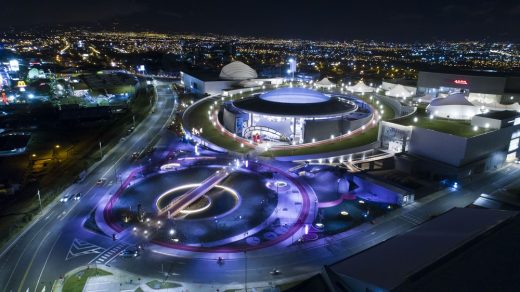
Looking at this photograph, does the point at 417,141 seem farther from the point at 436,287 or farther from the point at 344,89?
the point at 344,89

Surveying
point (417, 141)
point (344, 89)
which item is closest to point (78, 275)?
point (417, 141)

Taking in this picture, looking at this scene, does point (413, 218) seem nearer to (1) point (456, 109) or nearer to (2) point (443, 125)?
(2) point (443, 125)

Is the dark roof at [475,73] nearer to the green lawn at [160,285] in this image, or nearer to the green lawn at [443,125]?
the green lawn at [443,125]

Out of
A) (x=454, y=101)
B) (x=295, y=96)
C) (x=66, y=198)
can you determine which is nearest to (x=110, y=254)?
(x=66, y=198)

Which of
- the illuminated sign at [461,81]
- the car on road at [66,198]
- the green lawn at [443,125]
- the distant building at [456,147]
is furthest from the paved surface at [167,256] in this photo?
the illuminated sign at [461,81]

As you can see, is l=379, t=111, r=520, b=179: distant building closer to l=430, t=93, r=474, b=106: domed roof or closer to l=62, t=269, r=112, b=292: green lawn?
l=430, t=93, r=474, b=106: domed roof

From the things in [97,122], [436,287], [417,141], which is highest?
[436,287]
